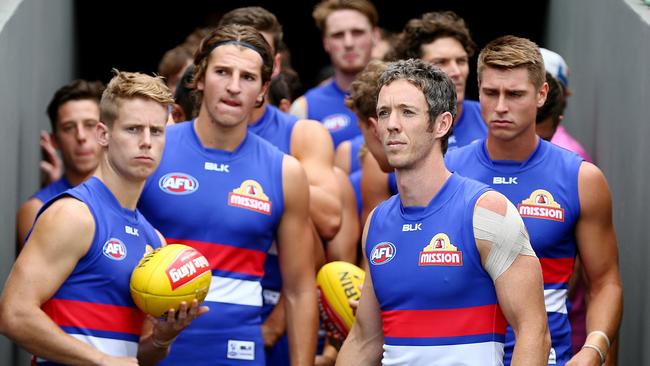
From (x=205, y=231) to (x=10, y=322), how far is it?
4.49 feet

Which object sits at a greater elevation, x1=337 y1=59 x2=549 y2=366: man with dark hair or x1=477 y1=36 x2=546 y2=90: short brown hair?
x1=477 y1=36 x2=546 y2=90: short brown hair

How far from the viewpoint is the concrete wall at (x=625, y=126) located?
6.86 meters

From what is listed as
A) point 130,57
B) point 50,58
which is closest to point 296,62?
point 130,57

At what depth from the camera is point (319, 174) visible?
7.73m

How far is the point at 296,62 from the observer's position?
1415cm

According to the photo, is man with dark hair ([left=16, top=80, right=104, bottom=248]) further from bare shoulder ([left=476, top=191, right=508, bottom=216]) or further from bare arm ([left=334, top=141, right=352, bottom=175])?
bare shoulder ([left=476, top=191, right=508, bottom=216])

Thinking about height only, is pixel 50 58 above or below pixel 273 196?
above

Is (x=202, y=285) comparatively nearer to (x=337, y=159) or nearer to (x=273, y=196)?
(x=273, y=196)

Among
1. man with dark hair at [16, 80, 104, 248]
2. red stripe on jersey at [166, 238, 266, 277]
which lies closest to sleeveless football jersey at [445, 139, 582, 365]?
→ red stripe on jersey at [166, 238, 266, 277]

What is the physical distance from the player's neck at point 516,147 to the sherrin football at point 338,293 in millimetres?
1124

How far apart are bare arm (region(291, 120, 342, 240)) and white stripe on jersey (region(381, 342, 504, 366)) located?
85.3 inches

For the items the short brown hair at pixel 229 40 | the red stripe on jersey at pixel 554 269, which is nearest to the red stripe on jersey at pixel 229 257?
the short brown hair at pixel 229 40

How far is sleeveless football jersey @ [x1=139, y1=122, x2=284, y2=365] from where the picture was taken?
6.70 m

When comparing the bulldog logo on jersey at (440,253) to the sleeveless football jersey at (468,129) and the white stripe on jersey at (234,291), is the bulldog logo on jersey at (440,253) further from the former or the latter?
the sleeveless football jersey at (468,129)
